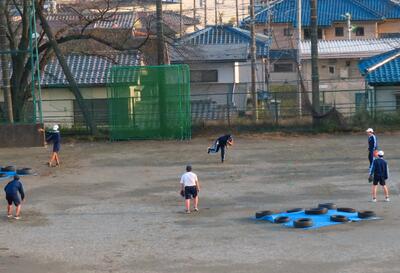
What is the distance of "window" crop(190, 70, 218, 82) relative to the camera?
48.8 m

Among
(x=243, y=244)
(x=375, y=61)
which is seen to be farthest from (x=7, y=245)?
(x=375, y=61)

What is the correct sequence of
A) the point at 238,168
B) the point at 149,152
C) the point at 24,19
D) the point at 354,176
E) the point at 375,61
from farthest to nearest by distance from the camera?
the point at 375,61 → the point at 24,19 → the point at 149,152 → the point at 238,168 → the point at 354,176

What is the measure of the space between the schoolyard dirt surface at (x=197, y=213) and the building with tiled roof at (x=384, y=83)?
6.28 meters

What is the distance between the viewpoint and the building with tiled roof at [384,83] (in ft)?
117

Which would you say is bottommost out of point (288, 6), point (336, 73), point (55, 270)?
point (55, 270)

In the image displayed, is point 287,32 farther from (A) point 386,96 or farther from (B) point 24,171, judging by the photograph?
(B) point 24,171

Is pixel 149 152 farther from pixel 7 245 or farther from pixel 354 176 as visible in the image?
pixel 7 245

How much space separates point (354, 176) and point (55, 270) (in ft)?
37.5

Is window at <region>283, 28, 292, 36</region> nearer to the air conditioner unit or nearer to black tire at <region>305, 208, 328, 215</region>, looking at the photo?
the air conditioner unit

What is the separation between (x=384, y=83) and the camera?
118 ft

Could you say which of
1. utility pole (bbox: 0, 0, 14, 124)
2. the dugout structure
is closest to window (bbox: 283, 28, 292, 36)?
the dugout structure

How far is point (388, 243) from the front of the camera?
14.0 meters

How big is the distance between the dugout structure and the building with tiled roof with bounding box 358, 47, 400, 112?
942cm

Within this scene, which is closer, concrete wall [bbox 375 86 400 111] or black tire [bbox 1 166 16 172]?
black tire [bbox 1 166 16 172]
